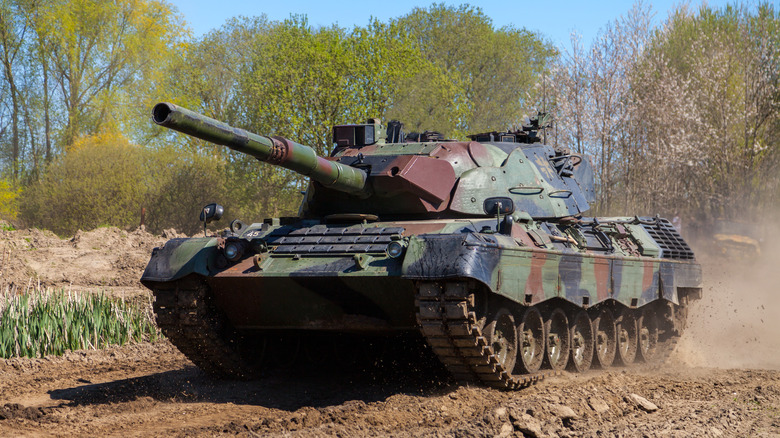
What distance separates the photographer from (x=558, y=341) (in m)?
10.2

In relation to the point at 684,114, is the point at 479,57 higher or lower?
higher

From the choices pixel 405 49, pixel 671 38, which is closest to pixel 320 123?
pixel 405 49

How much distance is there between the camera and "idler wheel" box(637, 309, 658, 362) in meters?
12.6

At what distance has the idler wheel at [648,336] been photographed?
1263 cm

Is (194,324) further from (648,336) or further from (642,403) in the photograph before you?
(648,336)

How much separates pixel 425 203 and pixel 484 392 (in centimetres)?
245

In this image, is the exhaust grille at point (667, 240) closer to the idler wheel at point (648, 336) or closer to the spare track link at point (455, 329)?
the idler wheel at point (648, 336)

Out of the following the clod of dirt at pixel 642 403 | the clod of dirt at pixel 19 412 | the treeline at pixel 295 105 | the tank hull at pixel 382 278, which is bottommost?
the clod of dirt at pixel 19 412

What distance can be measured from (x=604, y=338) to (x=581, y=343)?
724 millimetres

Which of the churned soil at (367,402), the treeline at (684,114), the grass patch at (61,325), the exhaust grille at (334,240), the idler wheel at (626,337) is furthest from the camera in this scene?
the treeline at (684,114)

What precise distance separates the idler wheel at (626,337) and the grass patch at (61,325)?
7.11m

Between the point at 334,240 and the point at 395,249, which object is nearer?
the point at 395,249

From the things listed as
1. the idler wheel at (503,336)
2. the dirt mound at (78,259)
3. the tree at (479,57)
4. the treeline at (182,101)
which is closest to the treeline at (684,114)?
the treeline at (182,101)

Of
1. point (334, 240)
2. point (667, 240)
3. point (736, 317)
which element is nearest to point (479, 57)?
point (736, 317)
